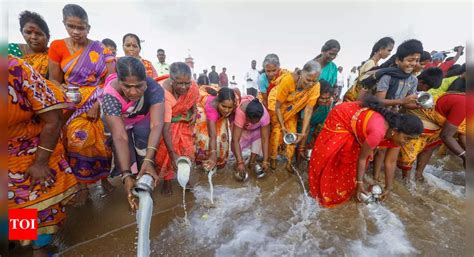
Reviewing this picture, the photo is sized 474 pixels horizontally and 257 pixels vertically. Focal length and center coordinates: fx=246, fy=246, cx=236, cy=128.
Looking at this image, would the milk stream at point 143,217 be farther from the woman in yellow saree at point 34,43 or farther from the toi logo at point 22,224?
the woman in yellow saree at point 34,43

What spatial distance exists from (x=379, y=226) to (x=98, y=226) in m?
2.68

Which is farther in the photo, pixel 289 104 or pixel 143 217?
pixel 289 104

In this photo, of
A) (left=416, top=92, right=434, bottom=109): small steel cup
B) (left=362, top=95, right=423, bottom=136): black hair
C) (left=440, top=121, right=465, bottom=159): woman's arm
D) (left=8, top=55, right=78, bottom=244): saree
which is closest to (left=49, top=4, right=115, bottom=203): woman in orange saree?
(left=8, top=55, right=78, bottom=244): saree

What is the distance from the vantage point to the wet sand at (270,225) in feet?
6.75

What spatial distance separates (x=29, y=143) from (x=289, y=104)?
2816 millimetres

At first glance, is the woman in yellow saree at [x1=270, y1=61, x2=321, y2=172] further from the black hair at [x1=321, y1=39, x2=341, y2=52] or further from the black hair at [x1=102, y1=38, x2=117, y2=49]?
the black hair at [x1=102, y1=38, x2=117, y2=49]

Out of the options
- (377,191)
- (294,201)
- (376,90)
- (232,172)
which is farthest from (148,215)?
(376,90)

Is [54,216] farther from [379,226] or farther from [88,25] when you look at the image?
[379,226]

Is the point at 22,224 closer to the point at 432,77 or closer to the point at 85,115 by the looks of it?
the point at 85,115

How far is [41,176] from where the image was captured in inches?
66.6

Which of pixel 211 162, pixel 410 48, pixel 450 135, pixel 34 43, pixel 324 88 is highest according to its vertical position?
pixel 410 48

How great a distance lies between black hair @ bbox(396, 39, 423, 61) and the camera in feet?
8.34

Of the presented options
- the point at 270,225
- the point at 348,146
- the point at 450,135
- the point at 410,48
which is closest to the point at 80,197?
the point at 270,225

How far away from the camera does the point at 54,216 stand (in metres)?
1.81
